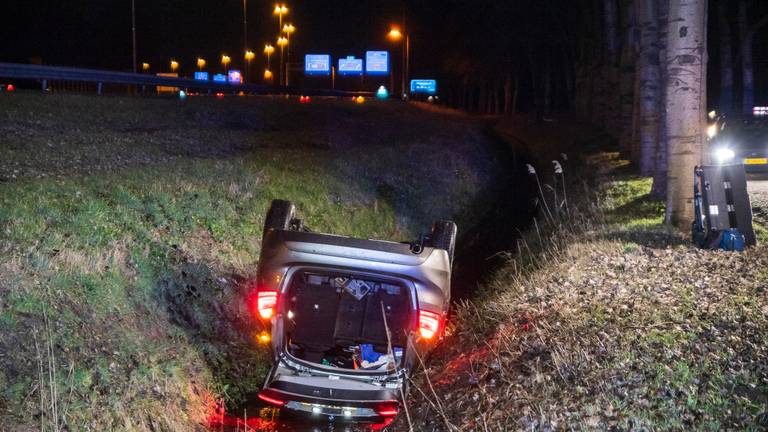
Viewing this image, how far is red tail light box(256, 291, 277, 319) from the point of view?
7590 millimetres

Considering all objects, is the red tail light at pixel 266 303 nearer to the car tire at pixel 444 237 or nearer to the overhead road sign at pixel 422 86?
the car tire at pixel 444 237

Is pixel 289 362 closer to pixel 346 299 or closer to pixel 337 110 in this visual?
pixel 346 299

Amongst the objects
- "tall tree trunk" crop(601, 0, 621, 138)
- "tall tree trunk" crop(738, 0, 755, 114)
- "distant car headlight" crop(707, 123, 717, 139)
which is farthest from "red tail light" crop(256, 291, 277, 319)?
"tall tree trunk" crop(738, 0, 755, 114)

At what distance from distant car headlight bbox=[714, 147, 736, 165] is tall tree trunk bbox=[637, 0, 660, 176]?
1862mm

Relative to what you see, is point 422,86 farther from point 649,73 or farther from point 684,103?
point 684,103

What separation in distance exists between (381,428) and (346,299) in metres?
1.80

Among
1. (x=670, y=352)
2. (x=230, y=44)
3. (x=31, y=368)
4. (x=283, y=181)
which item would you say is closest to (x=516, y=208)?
(x=283, y=181)

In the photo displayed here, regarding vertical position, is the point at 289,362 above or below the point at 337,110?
below

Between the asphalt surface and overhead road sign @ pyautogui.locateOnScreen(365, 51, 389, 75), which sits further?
overhead road sign @ pyautogui.locateOnScreen(365, 51, 389, 75)

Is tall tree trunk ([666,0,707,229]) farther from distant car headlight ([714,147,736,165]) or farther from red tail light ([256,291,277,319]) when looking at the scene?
distant car headlight ([714,147,736,165])

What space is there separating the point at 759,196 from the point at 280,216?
11299 mm

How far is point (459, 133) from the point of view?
1505 inches

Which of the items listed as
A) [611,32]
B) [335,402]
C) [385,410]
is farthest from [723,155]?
[335,402]

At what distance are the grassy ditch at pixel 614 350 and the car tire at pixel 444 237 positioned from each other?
103 centimetres
